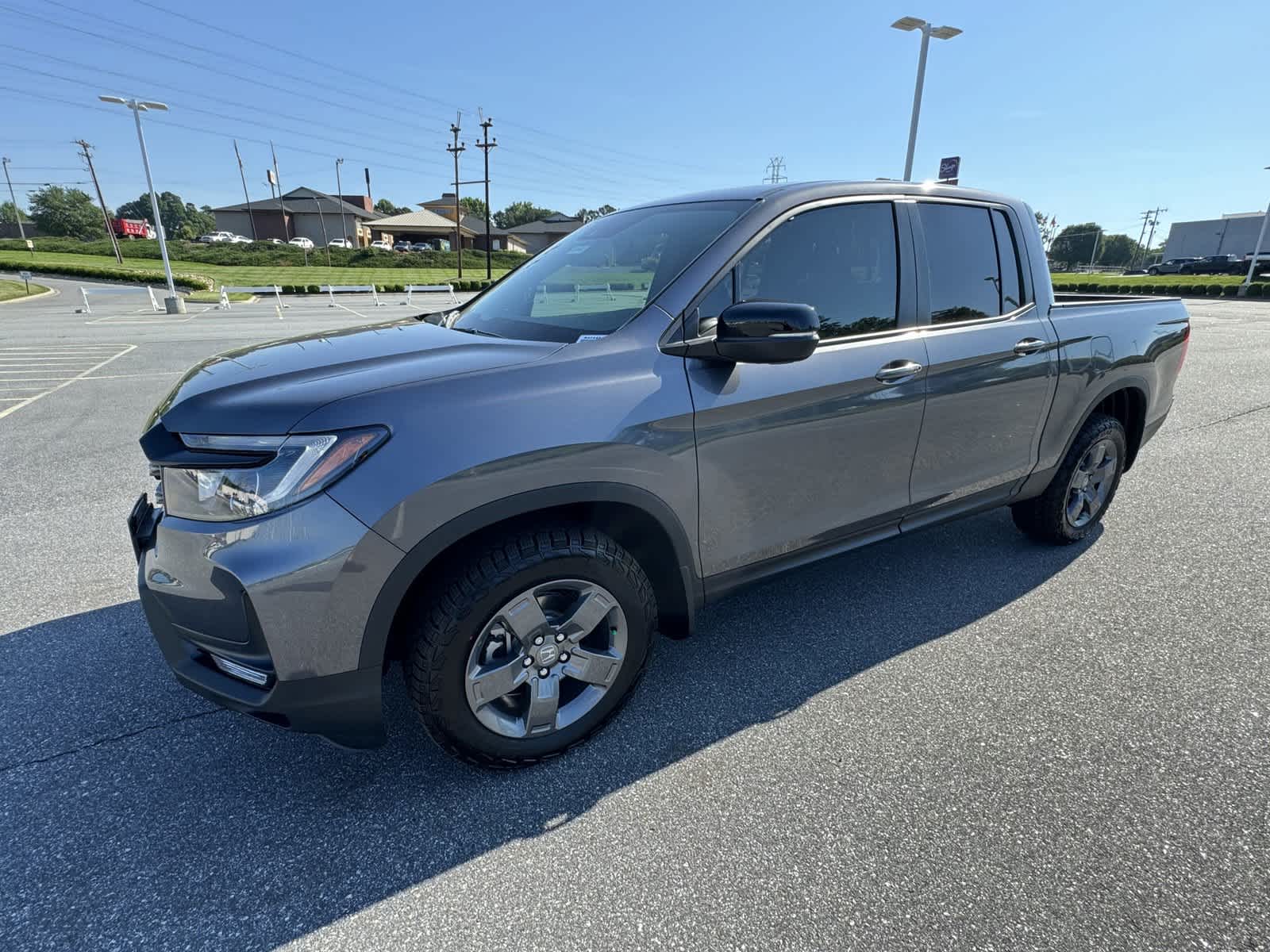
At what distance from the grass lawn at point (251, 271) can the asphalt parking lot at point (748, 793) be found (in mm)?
41207

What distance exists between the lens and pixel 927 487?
9.73 feet

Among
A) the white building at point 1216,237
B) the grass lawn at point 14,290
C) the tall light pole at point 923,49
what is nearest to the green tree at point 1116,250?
the white building at point 1216,237

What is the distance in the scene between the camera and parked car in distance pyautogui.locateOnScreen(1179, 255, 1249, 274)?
1884 inches

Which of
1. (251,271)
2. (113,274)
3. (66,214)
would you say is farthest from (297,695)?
(66,214)

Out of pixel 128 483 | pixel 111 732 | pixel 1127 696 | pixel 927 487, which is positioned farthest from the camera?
pixel 128 483

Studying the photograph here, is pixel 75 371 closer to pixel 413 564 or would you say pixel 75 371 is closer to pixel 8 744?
pixel 8 744

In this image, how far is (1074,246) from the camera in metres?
96.2

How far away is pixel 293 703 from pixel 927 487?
255cm

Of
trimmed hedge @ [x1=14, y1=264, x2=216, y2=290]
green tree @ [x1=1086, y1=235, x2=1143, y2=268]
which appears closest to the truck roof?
trimmed hedge @ [x1=14, y1=264, x2=216, y2=290]

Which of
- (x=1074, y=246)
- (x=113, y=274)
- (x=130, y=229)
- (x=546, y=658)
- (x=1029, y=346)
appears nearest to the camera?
(x=546, y=658)

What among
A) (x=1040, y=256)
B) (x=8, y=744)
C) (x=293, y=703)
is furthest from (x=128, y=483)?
(x=1040, y=256)

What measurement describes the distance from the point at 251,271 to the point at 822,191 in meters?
52.6

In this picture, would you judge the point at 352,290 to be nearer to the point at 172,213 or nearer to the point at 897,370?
the point at 897,370

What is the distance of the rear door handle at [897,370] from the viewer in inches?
103
